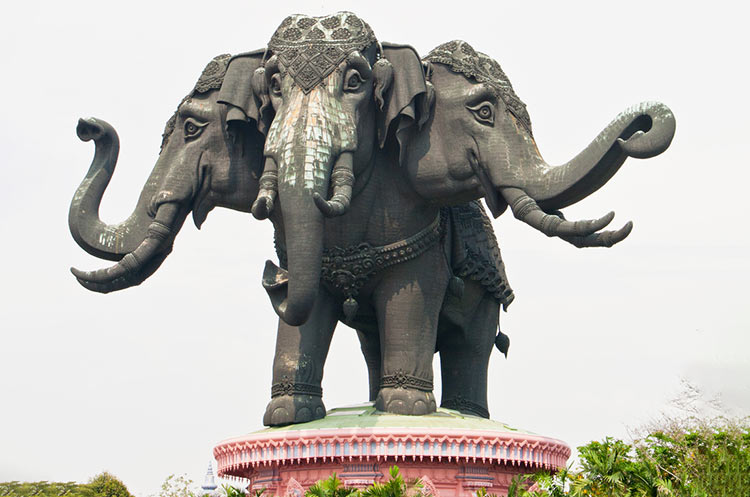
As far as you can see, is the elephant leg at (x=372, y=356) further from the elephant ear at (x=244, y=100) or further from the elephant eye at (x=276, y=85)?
the elephant eye at (x=276, y=85)

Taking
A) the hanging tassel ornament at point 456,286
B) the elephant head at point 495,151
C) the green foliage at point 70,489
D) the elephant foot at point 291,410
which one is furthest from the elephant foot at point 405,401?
the green foliage at point 70,489

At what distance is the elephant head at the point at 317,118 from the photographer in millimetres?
8422

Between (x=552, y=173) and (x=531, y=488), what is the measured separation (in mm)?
2569

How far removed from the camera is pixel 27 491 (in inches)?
1208

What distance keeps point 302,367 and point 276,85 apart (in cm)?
241

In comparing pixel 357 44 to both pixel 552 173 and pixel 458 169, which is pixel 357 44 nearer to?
pixel 458 169

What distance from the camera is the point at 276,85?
9070 millimetres

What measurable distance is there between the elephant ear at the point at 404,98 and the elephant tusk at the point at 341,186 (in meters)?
0.57

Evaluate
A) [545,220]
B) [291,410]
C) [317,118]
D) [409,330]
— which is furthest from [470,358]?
[317,118]

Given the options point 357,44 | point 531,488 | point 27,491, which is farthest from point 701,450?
point 27,491

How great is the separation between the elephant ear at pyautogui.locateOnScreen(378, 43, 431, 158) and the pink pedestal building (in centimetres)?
235

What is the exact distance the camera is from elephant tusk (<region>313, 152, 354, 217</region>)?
8.30m

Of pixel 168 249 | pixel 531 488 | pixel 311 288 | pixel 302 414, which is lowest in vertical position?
pixel 531 488

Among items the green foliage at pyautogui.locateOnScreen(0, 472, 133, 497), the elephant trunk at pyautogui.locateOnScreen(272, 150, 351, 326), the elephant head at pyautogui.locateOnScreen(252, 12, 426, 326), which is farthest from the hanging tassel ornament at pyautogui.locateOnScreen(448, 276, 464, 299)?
the green foliage at pyautogui.locateOnScreen(0, 472, 133, 497)
